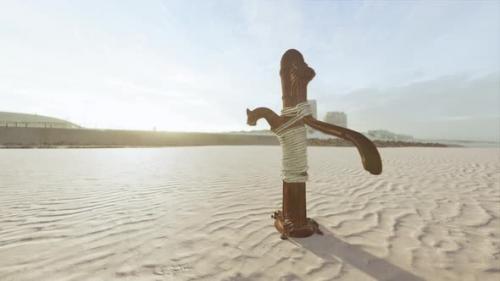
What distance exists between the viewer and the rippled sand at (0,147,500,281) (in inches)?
80.4

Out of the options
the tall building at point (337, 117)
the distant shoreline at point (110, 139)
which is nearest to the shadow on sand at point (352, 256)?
the distant shoreline at point (110, 139)

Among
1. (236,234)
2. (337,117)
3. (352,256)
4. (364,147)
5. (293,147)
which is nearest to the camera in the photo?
Result: (364,147)

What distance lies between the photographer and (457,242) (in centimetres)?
262

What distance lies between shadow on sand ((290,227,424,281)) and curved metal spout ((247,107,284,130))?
1.31 meters

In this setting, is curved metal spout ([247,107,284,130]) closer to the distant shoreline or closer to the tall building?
the distant shoreline

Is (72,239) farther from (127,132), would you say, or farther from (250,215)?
(127,132)

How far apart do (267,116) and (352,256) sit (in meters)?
1.66

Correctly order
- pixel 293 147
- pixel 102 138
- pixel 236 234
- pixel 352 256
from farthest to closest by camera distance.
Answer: pixel 102 138 < pixel 236 234 < pixel 293 147 < pixel 352 256

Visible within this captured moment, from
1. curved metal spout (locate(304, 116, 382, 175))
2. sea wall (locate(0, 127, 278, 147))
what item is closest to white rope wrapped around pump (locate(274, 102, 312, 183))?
curved metal spout (locate(304, 116, 382, 175))

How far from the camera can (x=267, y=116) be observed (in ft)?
8.71

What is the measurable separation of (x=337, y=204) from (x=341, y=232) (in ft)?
3.86

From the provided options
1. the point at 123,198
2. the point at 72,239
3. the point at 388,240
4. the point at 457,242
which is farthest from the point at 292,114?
the point at 123,198

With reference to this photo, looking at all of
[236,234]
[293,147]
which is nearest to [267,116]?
[293,147]

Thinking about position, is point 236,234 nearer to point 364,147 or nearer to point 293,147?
point 293,147
